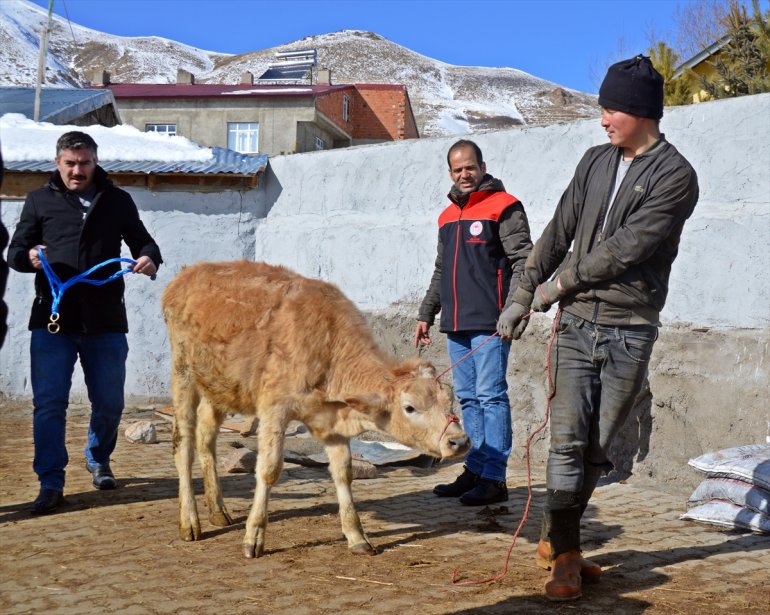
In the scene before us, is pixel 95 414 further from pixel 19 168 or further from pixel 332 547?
pixel 19 168

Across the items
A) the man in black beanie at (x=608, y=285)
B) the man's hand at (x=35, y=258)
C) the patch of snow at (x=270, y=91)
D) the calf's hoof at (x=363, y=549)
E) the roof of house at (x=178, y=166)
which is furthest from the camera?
the patch of snow at (x=270, y=91)

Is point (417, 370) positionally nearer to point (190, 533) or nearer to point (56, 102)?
point (190, 533)

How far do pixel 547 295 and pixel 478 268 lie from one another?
195 centimetres

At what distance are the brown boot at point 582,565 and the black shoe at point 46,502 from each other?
3392 millimetres

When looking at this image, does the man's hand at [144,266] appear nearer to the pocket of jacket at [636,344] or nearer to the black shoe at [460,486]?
the black shoe at [460,486]

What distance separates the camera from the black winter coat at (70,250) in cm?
617

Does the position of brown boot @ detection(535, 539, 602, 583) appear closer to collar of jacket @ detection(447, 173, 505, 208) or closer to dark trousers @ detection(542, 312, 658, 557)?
dark trousers @ detection(542, 312, 658, 557)

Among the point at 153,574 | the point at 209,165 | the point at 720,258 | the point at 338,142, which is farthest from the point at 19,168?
the point at 338,142

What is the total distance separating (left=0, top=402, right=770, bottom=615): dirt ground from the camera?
433 centimetres

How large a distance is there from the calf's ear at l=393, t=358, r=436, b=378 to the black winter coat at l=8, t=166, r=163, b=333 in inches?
89.2

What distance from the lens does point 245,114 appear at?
125 feet

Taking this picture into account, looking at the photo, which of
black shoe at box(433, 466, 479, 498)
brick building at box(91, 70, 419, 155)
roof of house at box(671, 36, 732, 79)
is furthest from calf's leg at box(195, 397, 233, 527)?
brick building at box(91, 70, 419, 155)

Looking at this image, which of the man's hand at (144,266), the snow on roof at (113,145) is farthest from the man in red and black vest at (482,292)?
the snow on roof at (113,145)

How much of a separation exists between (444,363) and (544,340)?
4.17 feet
